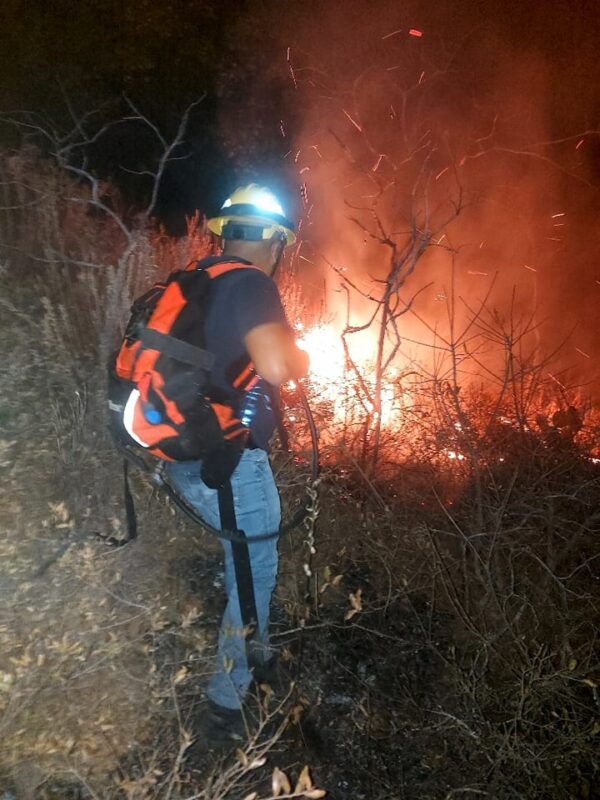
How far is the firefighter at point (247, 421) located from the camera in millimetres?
2012

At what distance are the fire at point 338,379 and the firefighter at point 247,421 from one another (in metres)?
1.70

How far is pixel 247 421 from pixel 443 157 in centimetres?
711

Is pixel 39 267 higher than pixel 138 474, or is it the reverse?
pixel 39 267

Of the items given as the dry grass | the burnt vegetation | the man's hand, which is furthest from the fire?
the man's hand

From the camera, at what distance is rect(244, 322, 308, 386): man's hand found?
6.56 ft

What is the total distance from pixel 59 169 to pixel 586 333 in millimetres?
9033

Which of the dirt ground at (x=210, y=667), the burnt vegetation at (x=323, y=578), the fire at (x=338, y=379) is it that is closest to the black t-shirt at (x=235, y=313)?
the burnt vegetation at (x=323, y=578)

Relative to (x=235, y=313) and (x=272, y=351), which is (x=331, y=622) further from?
(x=235, y=313)

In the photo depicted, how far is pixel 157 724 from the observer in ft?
7.48

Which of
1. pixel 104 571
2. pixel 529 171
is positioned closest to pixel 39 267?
pixel 104 571

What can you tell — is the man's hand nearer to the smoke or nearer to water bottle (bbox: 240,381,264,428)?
water bottle (bbox: 240,381,264,428)

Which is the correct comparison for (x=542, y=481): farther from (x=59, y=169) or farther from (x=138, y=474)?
(x=59, y=169)

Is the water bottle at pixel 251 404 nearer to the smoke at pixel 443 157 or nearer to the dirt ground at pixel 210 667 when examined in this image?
the dirt ground at pixel 210 667

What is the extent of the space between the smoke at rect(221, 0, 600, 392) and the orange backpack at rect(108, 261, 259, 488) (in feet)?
14.3
